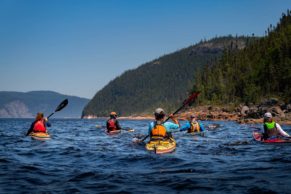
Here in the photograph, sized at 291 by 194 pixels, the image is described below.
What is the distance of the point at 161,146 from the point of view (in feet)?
48.6

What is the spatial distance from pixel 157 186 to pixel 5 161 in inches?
257

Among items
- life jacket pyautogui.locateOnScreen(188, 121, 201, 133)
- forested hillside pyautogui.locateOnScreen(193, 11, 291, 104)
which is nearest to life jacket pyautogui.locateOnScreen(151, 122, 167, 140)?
life jacket pyautogui.locateOnScreen(188, 121, 201, 133)

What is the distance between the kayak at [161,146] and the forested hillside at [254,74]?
2674 inches

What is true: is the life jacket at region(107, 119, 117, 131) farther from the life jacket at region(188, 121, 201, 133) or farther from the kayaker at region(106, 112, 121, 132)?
the life jacket at region(188, 121, 201, 133)

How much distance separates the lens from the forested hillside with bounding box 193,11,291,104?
3639 inches

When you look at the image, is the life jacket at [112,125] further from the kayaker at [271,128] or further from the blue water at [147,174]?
the blue water at [147,174]

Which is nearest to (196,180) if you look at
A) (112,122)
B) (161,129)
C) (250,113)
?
(161,129)

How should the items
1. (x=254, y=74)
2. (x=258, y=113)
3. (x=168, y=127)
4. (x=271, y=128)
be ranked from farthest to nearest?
(x=254, y=74), (x=258, y=113), (x=271, y=128), (x=168, y=127)

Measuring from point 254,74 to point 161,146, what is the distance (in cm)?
9688

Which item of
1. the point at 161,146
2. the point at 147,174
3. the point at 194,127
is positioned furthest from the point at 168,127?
the point at 194,127

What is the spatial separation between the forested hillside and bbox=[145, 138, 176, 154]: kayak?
223ft

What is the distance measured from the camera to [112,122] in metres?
28.9

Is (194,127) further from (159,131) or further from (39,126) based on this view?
(159,131)

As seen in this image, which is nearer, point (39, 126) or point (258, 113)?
point (39, 126)
